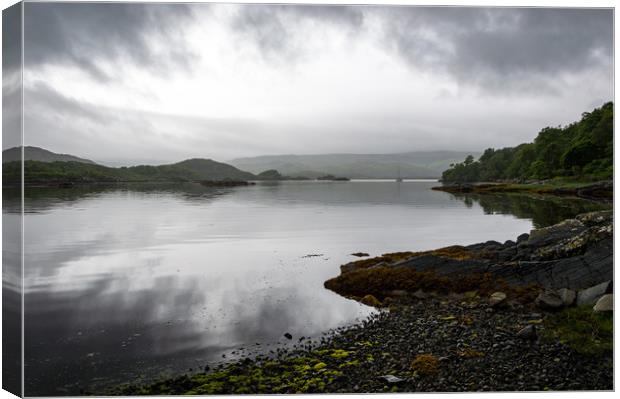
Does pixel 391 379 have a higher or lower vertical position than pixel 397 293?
Result: lower

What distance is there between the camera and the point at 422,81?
35.3 feet

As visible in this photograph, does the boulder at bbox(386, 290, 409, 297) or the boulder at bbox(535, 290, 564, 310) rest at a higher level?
the boulder at bbox(535, 290, 564, 310)

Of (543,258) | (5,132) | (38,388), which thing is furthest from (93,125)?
(543,258)

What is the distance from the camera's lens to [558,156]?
10.9m

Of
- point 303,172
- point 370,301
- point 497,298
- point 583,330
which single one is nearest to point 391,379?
point 583,330

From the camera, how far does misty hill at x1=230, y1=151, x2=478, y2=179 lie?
12.4m

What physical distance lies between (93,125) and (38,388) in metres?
6.05

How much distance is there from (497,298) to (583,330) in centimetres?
229

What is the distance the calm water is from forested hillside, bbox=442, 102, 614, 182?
1.17m

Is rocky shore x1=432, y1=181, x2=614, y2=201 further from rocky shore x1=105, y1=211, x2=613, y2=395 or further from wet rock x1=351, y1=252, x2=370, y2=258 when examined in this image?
wet rock x1=351, y1=252, x2=370, y2=258

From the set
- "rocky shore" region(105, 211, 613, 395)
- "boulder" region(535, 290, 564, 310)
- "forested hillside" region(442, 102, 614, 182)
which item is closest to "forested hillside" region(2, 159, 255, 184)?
Result: "rocky shore" region(105, 211, 613, 395)

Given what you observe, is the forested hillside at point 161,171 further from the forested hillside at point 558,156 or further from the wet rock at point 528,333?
the wet rock at point 528,333

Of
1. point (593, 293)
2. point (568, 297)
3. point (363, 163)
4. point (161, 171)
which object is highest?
point (363, 163)

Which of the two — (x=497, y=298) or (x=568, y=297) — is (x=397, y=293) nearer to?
(x=497, y=298)
